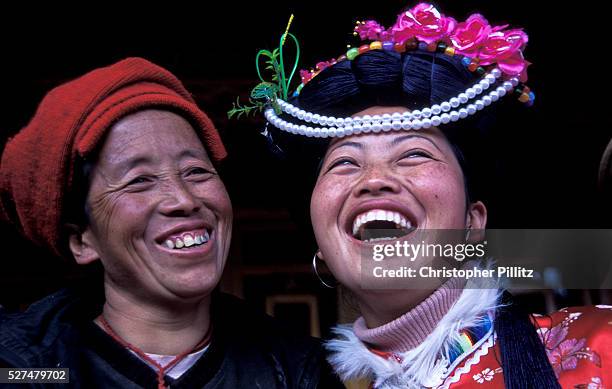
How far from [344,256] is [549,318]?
566 millimetres

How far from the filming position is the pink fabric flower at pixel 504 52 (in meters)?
2.09

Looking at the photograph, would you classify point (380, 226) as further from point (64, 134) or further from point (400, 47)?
point (64, 134)

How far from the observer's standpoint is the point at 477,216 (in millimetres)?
2197

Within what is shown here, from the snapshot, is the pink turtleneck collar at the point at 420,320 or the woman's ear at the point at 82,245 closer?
the pink turtleneck collar at the point at 420,320

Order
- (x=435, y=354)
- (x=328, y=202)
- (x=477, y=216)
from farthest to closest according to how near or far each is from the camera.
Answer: (x=477, y=216) < (x=328, y=202) < (x=435, y=354)

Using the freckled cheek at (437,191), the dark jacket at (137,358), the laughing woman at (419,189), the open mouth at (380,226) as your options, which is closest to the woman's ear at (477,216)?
the laughing woman at (419,189)

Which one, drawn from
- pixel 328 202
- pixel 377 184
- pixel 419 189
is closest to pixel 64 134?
pixel 328 202

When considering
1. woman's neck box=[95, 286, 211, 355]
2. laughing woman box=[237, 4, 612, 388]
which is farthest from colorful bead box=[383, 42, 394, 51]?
woman's neck box=[95, 286, 211, 355]

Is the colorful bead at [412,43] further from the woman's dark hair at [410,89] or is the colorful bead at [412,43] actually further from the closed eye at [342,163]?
the closed eye at [342,163]

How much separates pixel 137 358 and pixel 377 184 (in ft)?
2.76

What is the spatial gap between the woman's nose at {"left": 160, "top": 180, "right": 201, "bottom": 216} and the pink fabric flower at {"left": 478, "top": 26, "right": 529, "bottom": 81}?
90cm

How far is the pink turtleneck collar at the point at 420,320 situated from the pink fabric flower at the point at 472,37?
0.64 m

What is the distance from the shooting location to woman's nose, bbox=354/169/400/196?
79.3 inches

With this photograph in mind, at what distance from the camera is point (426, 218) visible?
202cm
